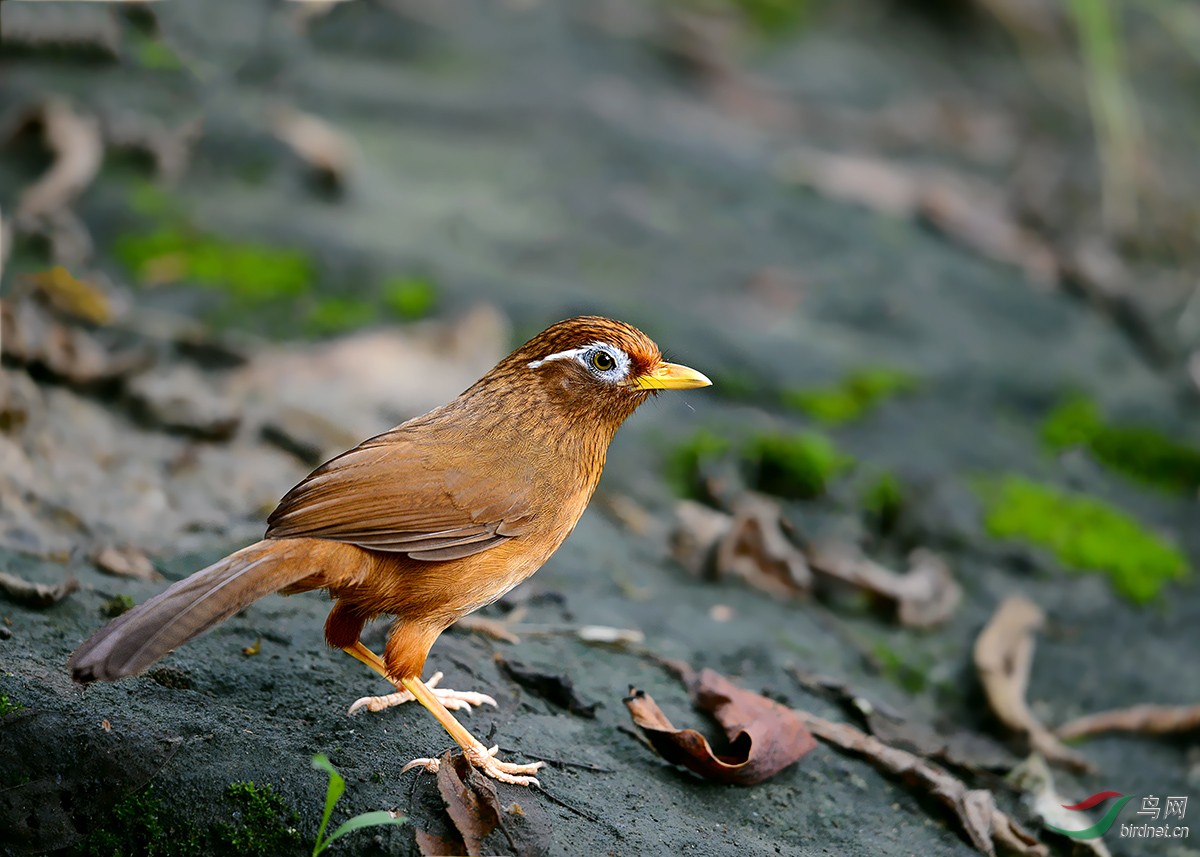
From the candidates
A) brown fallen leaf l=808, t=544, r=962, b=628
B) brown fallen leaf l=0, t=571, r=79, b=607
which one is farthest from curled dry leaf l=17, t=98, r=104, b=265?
brown fallen leaf l=808, t=544, r=962, b=628

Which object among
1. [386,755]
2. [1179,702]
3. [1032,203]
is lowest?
[1179,702]

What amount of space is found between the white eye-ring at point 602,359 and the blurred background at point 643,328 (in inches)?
38.2

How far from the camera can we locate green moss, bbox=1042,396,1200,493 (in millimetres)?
6387

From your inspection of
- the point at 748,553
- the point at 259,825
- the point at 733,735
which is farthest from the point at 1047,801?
the point at 259,825

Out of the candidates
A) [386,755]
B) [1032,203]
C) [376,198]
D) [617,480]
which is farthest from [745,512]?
[1032,203]

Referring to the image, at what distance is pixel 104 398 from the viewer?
521 centimetres

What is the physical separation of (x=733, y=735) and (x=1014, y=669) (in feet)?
5.77

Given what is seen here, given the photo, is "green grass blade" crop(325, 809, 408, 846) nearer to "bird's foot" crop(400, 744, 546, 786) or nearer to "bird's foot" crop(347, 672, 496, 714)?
Answer: "bird's foot" crop(400, 744, 546, 786)

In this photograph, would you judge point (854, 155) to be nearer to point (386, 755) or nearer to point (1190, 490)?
point (1190, 490)

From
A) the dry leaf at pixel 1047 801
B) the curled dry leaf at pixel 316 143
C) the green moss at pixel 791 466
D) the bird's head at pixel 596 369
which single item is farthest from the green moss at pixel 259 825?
the curled dry leaf at pixel 316 143

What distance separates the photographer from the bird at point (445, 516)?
3.15 m

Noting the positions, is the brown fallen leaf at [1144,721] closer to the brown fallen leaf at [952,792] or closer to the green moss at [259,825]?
the brown fallen leaf at [952,792]

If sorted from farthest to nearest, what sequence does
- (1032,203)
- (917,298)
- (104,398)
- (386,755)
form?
(1032,203) → (917,298) → (104,398) → (386,755)

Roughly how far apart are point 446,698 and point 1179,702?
3069 mm
